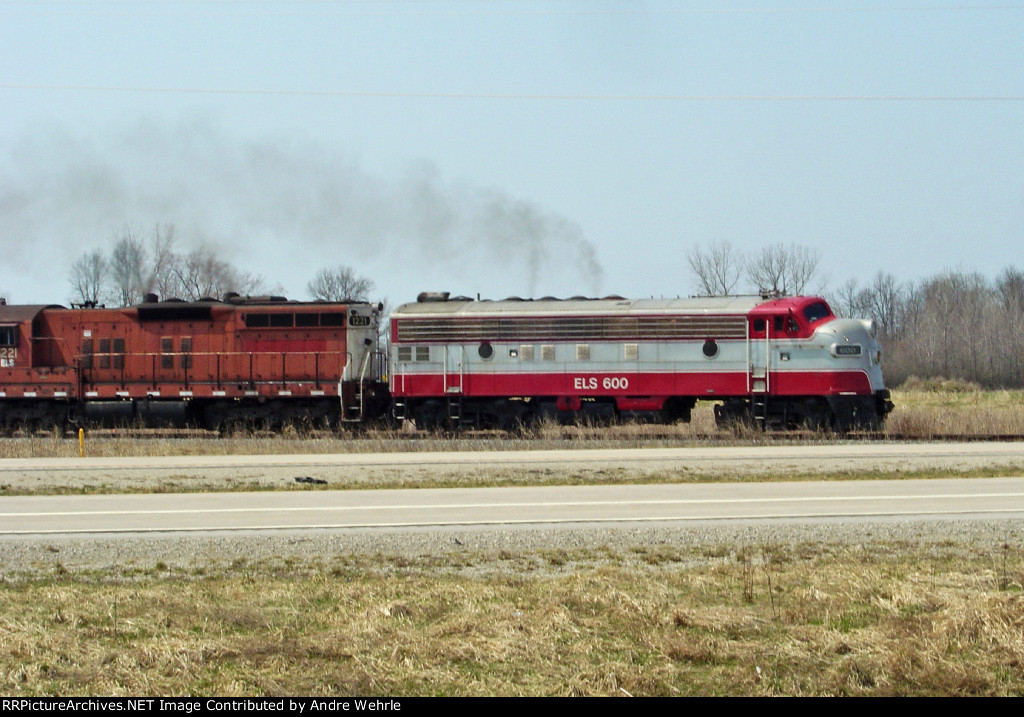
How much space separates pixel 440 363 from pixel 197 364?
6934 millimetres

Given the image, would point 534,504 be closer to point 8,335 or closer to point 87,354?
point 87,354

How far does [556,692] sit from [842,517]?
8095 mm

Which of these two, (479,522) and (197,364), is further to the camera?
(197,364)

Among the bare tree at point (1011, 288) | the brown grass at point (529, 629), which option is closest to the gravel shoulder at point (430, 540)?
the brown grass at point (529, 629)

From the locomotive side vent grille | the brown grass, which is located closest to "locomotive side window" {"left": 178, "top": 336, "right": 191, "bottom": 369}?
the locomotive side vent grille

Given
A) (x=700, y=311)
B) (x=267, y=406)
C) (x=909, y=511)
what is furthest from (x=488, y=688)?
Answer: (x=267, y=406)

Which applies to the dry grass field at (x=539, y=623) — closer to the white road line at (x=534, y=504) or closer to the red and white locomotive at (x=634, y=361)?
the white road line at (x=534, y=504)

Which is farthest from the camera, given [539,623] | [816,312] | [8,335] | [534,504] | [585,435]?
[8,335]

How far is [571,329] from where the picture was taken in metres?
27.4

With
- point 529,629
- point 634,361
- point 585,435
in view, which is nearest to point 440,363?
point 585,435

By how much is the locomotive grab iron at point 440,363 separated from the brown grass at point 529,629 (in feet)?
53.9

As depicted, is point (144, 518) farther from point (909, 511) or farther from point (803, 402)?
point (803, 402)

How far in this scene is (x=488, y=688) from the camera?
6383 mm

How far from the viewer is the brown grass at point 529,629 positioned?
21.2ft
